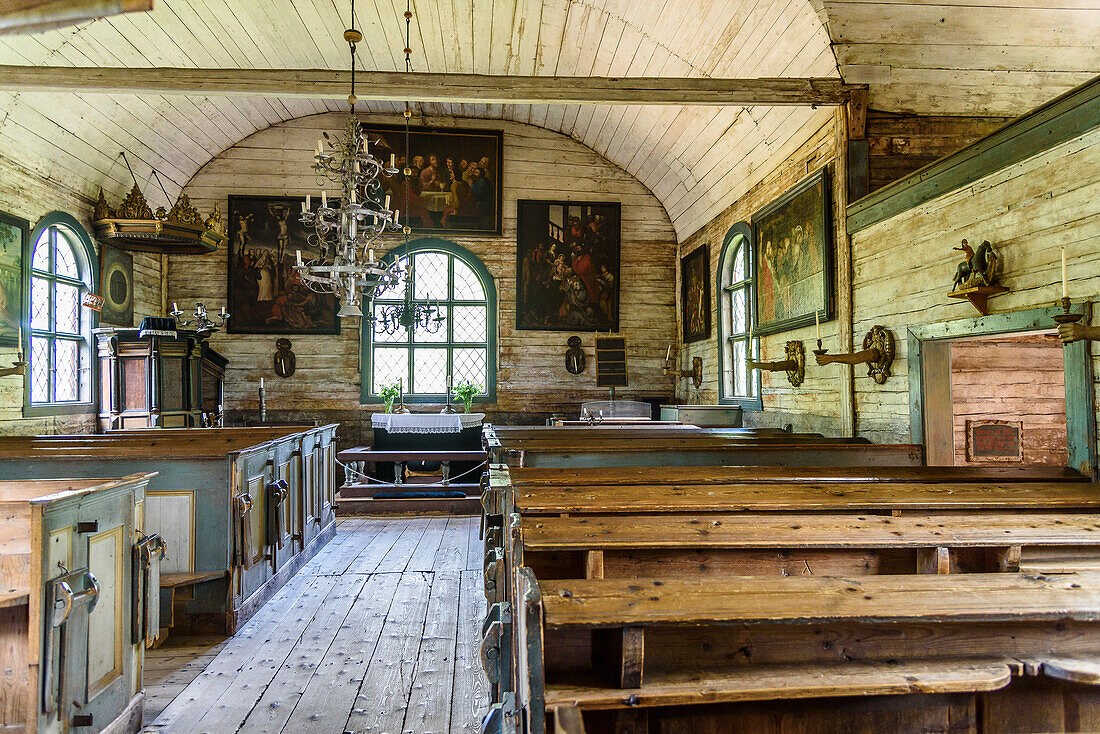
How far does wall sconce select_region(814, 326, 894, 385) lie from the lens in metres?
4.48

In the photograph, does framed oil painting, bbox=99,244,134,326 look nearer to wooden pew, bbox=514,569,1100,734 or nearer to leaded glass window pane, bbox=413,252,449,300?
leaded glass window pane, bbox=413,252,449,300

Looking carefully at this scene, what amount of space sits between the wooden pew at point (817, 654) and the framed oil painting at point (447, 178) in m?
8.00

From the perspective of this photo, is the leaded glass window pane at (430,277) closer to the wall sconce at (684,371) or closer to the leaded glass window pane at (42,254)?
the wall sconce at (684,371)

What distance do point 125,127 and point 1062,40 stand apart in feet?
25.8

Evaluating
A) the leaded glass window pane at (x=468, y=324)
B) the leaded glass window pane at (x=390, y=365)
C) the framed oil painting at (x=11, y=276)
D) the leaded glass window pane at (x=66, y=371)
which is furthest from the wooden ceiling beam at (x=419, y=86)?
the leaded glass window pane at (x=390, y=365)

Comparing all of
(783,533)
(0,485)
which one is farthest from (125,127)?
(783,533)

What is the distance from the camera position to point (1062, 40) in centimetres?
458

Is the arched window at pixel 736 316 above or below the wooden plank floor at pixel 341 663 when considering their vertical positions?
above

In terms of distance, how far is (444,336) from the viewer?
363 inches

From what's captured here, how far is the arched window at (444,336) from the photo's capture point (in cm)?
→ 909

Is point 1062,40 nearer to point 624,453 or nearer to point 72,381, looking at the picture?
point 624,453

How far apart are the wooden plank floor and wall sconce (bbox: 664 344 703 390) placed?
421cm

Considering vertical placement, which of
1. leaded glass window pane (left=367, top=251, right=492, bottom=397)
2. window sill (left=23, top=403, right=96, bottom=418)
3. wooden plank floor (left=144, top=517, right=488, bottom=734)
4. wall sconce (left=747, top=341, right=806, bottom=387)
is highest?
leaded glass window pane (left=367, top=251, right=492, bottom=397)

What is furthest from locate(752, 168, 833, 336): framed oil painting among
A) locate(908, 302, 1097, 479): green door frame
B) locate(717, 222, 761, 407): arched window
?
locate(908, 302, 1097, 479): green door frame
